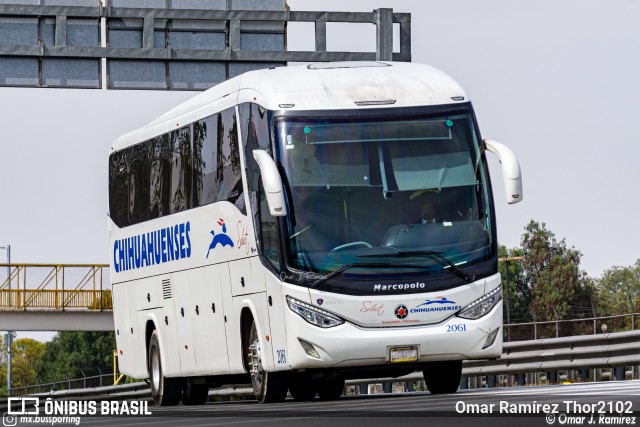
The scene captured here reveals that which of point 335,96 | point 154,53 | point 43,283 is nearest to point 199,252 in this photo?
point 335,96

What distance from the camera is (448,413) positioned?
51.2ft

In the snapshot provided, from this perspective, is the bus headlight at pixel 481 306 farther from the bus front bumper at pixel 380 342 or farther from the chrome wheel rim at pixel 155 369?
the chrome wheel rim at pixel 155 369

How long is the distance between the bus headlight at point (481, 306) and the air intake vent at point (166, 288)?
6037 millimetres

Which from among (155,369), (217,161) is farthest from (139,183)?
(217,161)

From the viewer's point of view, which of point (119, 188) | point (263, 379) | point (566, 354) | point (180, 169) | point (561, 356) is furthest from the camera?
point (119, 188)

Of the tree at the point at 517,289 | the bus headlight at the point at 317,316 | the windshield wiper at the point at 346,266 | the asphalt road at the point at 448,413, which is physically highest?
the tree at the point at 517,289

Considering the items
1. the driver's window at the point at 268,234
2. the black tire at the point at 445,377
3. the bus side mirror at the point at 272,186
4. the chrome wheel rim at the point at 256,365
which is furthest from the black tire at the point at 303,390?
the bus side mirror at the point at 272,186

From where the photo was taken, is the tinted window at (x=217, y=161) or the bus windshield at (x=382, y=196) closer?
the bus windshield at (x=382, y=196)

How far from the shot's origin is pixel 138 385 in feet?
139

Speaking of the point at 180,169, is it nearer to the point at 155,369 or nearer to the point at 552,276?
the point at 155,369

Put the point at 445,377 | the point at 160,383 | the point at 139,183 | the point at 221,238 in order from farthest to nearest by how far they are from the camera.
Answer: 1. the point at 139,183
2. the point at 160,383
3. the point at 221,238
4. the point at 445,377

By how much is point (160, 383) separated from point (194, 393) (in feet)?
1.69

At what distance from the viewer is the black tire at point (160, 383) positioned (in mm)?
25469

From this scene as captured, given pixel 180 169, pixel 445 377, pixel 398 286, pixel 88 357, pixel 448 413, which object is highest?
pixel 88 357
